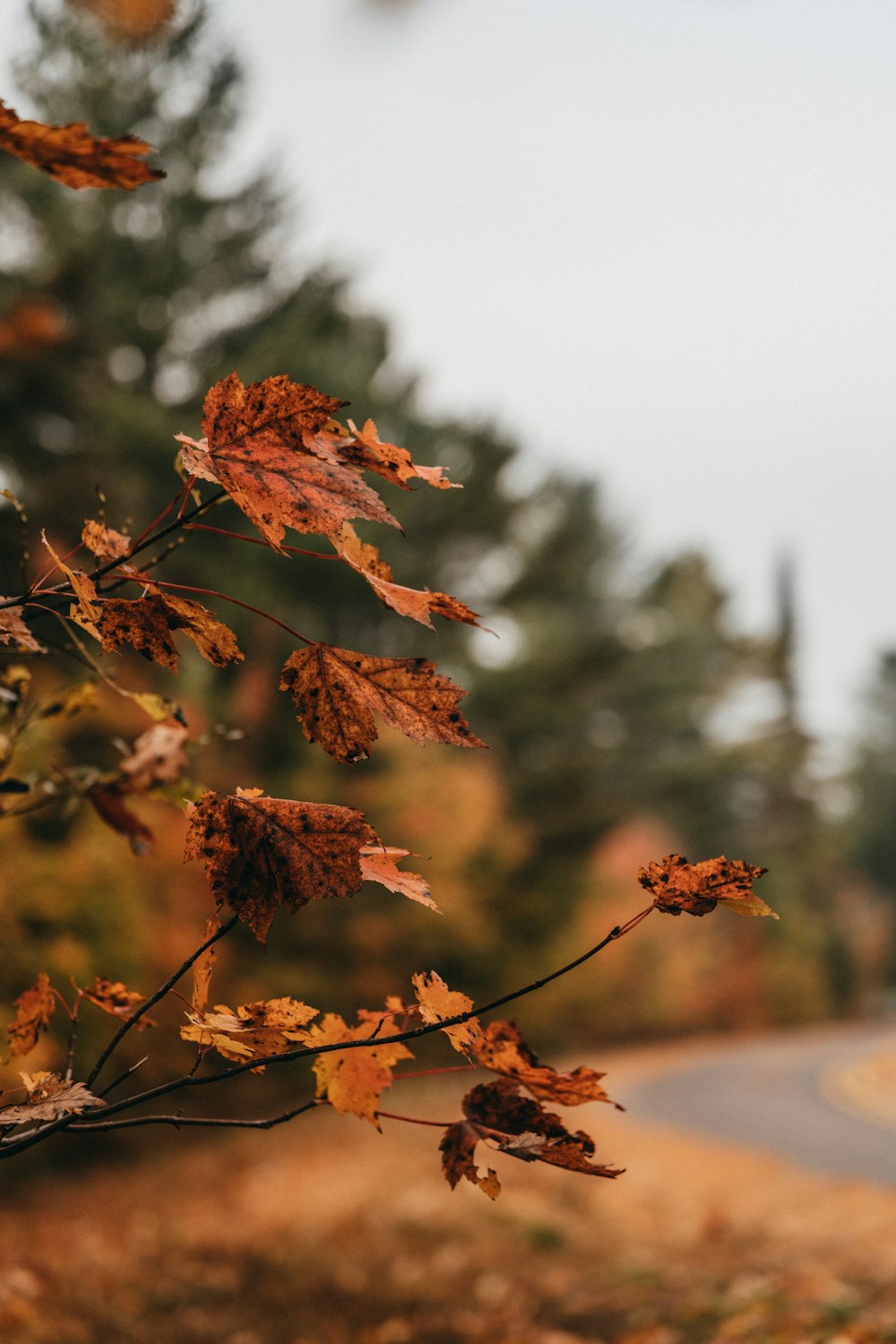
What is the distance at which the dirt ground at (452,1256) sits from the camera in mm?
3764

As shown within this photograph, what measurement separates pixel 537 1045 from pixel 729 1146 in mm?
8493

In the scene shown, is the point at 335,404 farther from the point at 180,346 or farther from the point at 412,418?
the point at 412,418

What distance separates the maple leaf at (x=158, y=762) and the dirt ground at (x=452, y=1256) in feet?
9.16

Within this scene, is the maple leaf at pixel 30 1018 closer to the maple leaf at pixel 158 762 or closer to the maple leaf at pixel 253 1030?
the maple leaf at pixel 253 1030

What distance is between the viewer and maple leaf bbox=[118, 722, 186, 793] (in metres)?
0.82

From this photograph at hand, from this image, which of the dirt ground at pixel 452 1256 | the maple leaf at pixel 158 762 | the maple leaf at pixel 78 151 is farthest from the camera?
the dirt ground at pixel 452 1256

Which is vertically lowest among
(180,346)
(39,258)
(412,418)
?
(39,258)

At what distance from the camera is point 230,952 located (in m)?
11.1

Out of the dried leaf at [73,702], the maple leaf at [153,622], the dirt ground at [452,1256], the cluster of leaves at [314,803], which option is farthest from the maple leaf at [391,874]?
the dirt ground at [452,1256]

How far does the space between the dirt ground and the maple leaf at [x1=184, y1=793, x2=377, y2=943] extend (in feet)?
8.82

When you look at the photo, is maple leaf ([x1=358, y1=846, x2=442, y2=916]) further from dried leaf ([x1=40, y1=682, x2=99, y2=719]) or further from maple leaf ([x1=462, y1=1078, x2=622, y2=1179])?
dried leaf ([x1=40, y1=682, x2=99, y2=719])

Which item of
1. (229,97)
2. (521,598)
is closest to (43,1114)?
(229,97)

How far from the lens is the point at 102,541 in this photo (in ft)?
3.05

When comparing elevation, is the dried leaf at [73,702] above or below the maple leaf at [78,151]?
above
